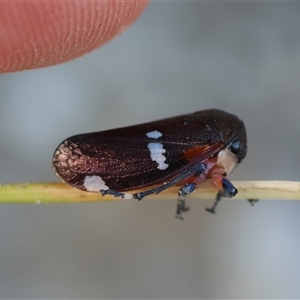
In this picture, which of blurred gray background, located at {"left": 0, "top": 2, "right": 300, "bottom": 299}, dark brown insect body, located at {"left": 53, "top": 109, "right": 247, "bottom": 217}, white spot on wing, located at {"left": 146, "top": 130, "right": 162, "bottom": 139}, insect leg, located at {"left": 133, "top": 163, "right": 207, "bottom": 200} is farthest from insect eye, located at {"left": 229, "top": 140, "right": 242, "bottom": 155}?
blurred gray background, located at {"left": 0, "top": 2, "right": 300, "bottom": 299}

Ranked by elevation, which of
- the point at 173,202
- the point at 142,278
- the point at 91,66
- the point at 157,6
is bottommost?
the point at 142,278

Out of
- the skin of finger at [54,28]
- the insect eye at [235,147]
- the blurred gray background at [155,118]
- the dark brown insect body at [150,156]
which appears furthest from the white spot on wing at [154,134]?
the blurred gray background at [155,118]

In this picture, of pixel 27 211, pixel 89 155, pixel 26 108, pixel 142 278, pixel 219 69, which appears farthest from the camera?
pixel 219 69

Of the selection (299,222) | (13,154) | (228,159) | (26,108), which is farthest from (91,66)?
(228,159)

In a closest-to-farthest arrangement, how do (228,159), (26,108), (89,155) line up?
(89,155)
(228,159)
(26,108)

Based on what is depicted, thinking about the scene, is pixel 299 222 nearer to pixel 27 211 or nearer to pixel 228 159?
pixel 228 159

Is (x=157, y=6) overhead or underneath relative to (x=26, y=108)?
overhead

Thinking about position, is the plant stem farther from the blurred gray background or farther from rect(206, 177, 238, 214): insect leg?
the blurred gray background

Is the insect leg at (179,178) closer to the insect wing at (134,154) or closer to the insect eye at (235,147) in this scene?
the insect wing at (134,154)
